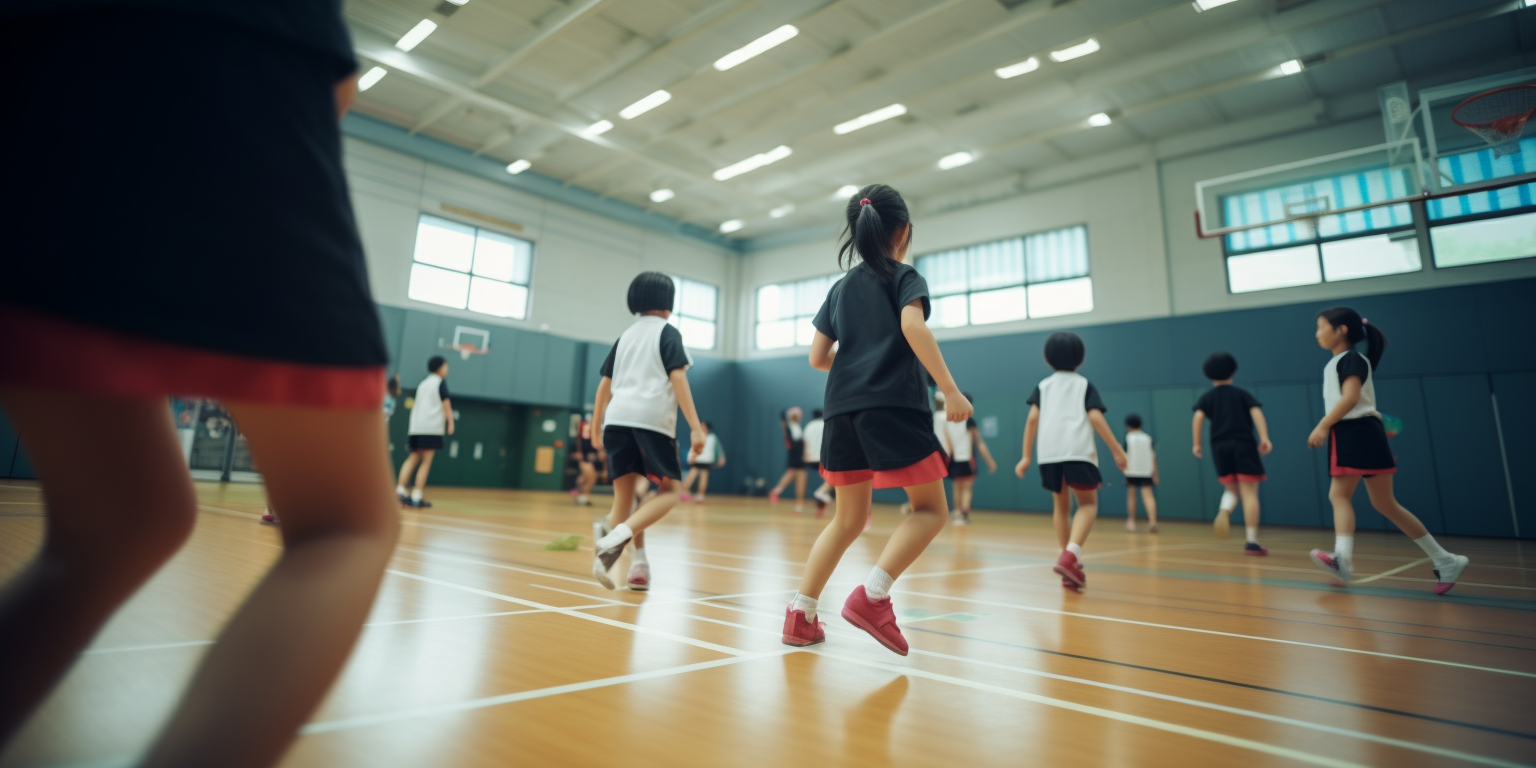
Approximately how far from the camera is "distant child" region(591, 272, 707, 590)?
3.13 m

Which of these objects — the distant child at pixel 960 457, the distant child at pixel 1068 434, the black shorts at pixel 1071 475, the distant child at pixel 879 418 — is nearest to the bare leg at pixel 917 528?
the distant child at pixel 879 418

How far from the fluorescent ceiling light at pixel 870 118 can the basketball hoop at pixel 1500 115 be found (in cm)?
747

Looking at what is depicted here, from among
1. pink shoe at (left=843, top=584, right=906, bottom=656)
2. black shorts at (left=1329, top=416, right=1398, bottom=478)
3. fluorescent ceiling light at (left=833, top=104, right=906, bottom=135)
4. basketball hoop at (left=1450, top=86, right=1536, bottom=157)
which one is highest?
fluorescent ceiling light at (left=833, top=104, right=906, bottom=135)

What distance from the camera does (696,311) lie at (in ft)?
64.2

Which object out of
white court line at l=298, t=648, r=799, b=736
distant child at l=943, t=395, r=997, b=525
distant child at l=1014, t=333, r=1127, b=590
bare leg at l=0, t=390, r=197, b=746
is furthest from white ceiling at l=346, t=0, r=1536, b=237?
bare leg at l=0, t=390, r=197, b=746

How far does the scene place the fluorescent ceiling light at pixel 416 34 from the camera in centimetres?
1076

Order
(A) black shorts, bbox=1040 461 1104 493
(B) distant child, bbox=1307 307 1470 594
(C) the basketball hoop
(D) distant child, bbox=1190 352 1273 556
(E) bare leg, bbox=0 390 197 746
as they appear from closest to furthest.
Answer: (E) bare leg, bbox=0 390 197 746
(B) distant child, bbox=1307 307 1470 594
(A) black shorts, bbox=1040 461 1104 493
(D) distant child, bbox=1190 352 1273 556
(C) the basketball hoop

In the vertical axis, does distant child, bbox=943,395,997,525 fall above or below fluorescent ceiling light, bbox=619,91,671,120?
below

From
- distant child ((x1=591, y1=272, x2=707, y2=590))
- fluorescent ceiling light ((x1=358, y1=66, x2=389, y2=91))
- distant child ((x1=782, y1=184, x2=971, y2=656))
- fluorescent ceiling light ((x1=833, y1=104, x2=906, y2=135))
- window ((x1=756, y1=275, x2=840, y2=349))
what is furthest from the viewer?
window ((x1=756, y1=275, x2=840, y2=349))

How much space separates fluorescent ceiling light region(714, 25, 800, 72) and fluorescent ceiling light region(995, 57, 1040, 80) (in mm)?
3453

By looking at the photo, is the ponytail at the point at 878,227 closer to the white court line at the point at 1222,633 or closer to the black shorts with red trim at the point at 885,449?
the black shorts with red trim at the point at 885,449

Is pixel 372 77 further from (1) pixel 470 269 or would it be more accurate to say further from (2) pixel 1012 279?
(2) pixel 1012 279

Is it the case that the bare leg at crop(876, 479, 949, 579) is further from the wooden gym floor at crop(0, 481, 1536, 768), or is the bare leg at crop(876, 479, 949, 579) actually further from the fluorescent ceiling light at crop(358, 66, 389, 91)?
the fluorescent ceiling light at crop(358, 66, 389, 91)

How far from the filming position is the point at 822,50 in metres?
11.2
